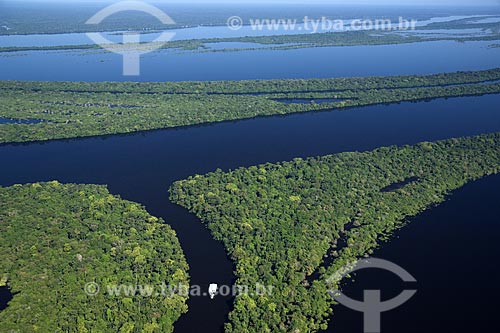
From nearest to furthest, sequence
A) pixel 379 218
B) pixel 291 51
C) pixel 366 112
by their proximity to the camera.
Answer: pixel 379 218, pixel 366 112, pixel 291 51

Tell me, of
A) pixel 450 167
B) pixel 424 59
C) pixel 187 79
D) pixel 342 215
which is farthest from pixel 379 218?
pixel 424 59

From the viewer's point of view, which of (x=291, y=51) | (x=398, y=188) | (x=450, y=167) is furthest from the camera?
(x=291, y=51)

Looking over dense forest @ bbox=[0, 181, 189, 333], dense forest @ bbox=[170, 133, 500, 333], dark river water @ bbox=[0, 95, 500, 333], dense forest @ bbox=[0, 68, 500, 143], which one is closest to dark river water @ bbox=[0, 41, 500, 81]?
dense forest @ bbox=[0, 68, 500, 143]

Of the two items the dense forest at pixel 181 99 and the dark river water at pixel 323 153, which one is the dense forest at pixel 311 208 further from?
the dense forest at pixel 181 99

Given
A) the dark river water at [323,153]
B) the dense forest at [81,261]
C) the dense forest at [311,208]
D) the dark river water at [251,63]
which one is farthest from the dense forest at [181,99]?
the dense forest at [311,208]

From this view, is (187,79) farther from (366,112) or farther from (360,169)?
(360,169)

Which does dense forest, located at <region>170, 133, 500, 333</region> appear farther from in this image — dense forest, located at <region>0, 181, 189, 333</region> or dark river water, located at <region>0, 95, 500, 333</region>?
dense forest, located at <region>0, 181, 189, 333</region>
